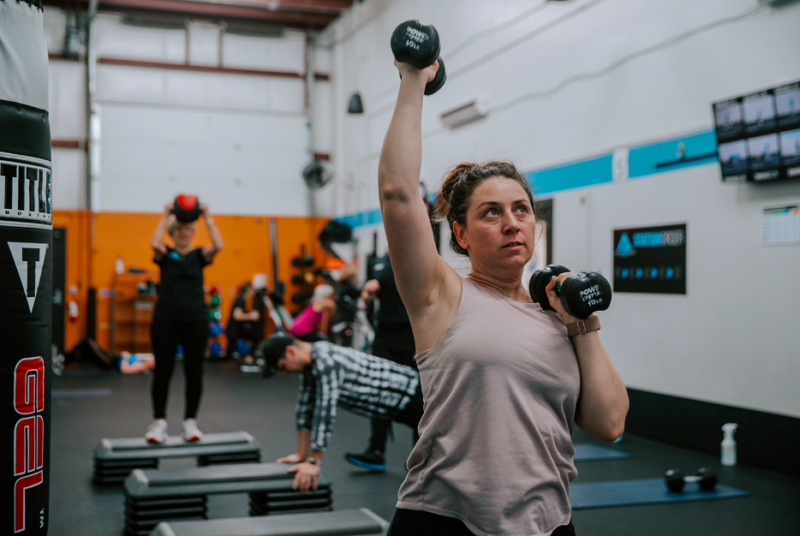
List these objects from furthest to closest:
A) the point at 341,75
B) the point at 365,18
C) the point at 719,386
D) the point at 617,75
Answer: the point at 341,75
the point at 365,18
the point at 617,75
the point at 719,386

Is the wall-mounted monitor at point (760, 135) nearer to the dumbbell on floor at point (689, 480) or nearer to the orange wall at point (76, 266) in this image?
the dumbbell on floor at point (689, 480)

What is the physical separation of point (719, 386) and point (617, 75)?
98.1 inches

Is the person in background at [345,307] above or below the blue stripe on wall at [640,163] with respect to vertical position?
below

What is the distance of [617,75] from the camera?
5559 millimetres

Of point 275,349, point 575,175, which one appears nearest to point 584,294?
point 275,349

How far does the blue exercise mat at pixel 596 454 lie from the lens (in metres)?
4.50

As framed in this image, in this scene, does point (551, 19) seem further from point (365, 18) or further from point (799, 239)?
point (365, 18)

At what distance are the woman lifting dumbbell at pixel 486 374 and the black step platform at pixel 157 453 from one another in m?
2.85

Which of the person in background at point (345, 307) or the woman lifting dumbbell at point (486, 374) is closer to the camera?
the woman lifting dumbbell at point (486, 374)

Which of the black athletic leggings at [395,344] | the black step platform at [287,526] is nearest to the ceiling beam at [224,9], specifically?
the black athletic leggings at [395,344]

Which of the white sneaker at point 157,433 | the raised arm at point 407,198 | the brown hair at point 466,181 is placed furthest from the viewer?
the white sneaker at point 157,433

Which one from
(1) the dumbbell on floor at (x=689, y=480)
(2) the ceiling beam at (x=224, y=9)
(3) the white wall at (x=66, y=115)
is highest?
(2) the ceiling beam at (x=224, y=9)

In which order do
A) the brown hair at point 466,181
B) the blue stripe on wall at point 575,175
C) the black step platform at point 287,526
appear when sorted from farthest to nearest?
the blue stripe on wall at point 575,175
the black step platform at point 287,526
the brown hair at point 466,181

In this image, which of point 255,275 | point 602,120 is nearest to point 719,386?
point 602,120
